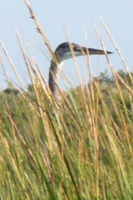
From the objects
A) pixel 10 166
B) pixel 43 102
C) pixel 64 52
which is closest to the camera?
pixel 43 102

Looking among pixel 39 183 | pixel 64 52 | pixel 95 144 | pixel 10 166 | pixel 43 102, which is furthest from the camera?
pixel 64 52

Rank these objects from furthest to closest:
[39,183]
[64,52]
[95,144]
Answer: [64,52] < [39,183] < [95,144]

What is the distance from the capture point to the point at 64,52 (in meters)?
5.57

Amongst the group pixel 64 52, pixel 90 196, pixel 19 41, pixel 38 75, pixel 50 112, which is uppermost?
pixel 64 52

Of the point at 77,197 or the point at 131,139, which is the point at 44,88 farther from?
the point at 131,139

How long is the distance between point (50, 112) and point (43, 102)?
0.26 feet

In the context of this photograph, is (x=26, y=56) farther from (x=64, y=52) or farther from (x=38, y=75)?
(x=64, y=52)

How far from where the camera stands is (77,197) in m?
1.98

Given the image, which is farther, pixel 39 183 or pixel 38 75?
pixel 39 183

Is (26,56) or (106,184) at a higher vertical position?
(26,56)

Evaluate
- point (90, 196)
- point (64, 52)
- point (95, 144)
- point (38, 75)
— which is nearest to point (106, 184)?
point (90, 196)

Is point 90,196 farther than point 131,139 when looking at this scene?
No

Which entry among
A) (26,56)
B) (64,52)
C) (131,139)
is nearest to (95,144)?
(26,56)

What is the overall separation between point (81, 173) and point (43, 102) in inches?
13.2
